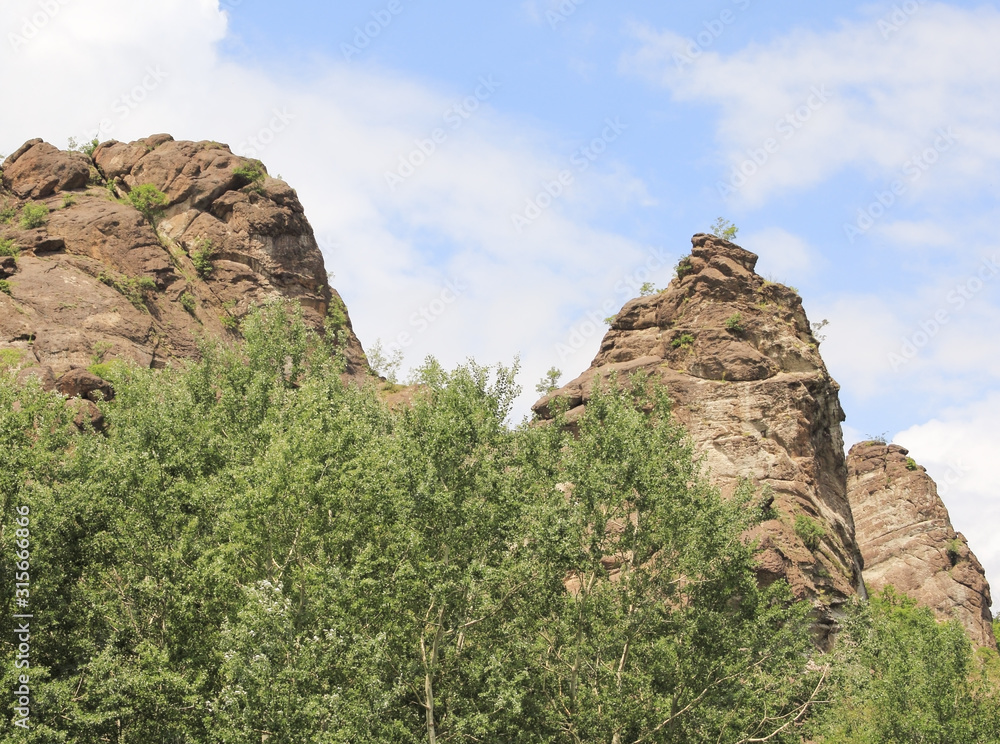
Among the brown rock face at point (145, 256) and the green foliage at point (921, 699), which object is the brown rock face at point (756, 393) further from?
the brown rock face at point (145, 256)

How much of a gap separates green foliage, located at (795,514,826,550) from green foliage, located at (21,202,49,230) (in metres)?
47.0

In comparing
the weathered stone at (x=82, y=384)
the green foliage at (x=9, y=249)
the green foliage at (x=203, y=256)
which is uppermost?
the green foliage at (x=203, y=256)

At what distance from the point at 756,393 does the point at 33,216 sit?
44.0m

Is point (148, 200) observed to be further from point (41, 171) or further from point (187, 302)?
point (187, 302)

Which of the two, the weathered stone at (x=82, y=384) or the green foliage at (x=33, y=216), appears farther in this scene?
the green foliage at (x=33, y=216)

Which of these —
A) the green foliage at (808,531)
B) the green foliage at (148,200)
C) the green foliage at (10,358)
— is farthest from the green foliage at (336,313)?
the green foliage at (808,531)

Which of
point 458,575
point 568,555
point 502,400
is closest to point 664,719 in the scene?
point 568,555

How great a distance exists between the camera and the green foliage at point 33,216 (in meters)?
57.5

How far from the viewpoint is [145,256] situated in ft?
192

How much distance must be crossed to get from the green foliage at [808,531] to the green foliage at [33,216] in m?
47.0

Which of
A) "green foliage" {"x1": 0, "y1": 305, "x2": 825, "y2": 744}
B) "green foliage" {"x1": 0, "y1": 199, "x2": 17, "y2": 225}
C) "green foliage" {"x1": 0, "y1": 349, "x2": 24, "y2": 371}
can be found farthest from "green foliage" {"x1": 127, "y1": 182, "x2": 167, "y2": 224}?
"green foliage" {"x1": 0, "y1": 305, "x2": 825, "y2": 744}

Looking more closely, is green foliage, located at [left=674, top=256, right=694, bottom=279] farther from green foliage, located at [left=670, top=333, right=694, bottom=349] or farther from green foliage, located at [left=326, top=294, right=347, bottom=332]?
green foliage, located at [left=326, top=294, right=347, bottom=332]

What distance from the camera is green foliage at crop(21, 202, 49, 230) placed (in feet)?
189

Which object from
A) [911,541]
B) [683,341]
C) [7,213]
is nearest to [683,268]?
[683,341]
